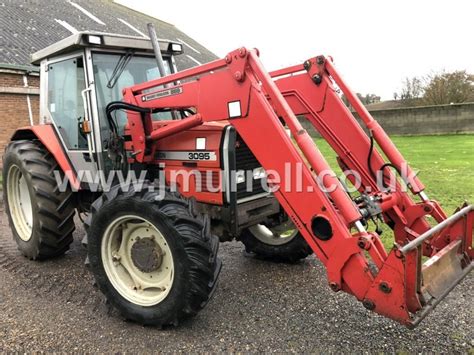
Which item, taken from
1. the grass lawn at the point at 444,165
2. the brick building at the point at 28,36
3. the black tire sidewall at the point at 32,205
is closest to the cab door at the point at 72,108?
the black tire sidewall at the point at 32,205

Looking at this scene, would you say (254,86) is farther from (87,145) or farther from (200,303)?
(87,145)

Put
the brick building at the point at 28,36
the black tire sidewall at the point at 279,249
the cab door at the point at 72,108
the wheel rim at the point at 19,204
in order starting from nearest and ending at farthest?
the cab door at the point at 72,108, the black tire sidewall at the point at 279,249, the wheel rim at the point at 19,204, the brick building at the point at 28,36

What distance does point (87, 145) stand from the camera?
4.28 m

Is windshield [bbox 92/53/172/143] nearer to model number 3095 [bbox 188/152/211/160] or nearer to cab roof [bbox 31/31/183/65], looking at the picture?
cab roof [bbox 31/31/183/65]

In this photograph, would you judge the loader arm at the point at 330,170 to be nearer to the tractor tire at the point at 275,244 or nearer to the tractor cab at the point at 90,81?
the tractor cab at the point at 90,81

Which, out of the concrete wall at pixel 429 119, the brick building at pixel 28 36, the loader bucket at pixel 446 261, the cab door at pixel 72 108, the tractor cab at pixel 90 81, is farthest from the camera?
the concrete wall at pixel 429 119

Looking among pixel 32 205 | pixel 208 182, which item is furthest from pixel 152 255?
pixel 32 205

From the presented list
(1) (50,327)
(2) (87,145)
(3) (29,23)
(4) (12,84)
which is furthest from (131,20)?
(1) (50,327)

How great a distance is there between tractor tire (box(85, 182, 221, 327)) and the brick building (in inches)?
406

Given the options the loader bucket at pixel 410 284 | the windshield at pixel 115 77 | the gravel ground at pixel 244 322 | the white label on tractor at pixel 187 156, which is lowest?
the gravel ground at pixel 244 322

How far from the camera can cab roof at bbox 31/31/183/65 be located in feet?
12.7

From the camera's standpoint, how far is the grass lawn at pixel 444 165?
6.92 metres

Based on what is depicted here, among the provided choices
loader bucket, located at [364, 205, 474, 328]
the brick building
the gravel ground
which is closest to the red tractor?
loader bucket, located at [364, 205, 474, 328]

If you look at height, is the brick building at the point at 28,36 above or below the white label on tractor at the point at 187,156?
above
